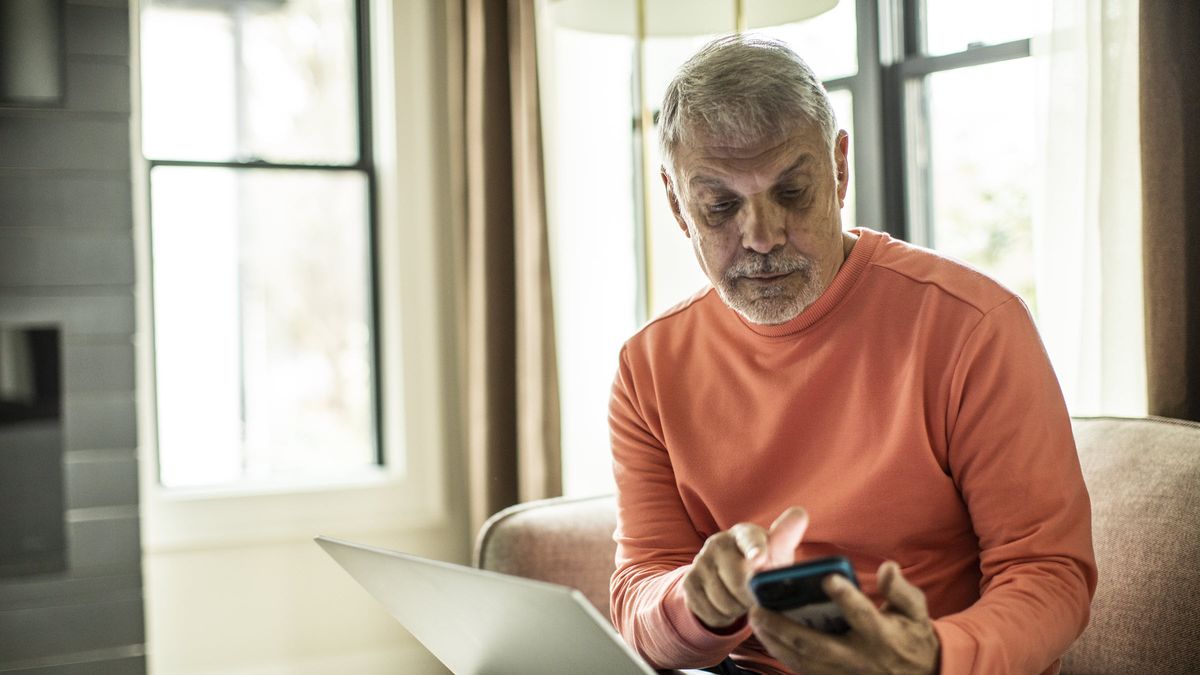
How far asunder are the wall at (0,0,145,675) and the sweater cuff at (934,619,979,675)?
88.9 inches

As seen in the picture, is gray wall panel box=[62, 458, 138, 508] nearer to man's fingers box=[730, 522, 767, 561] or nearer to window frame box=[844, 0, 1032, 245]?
window frame box=[844, 0, 1032, 245]

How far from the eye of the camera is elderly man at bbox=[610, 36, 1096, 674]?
3.80 ft

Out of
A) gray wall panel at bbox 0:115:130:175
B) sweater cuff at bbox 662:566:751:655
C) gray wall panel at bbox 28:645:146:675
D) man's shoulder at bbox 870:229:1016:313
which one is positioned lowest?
gray wall panel at bbox 28:645:146:675

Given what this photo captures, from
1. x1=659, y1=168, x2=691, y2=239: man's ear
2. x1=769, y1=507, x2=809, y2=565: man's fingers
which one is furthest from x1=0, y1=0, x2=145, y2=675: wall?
x1=769, y1=507, x2=809, y2=565: man's fingers

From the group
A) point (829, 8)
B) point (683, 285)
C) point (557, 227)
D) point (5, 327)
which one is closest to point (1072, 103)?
point (829, 8)

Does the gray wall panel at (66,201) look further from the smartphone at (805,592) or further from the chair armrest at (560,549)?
the smartphone at (805,592)

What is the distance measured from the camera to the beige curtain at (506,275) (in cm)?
308

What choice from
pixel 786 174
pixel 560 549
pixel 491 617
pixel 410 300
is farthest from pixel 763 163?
pixel 410 300

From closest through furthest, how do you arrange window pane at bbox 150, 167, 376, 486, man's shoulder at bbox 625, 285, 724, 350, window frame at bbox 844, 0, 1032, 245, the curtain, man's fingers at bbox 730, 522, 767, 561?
man's fingers at bbox 730, 522, 767, 561 < man's shoulder at bbox 625, 285, 724, 350 < the curtain < window frame at bbox 844, 0, 1032, 245 < window pane at bbox 150, 167, 376, 486

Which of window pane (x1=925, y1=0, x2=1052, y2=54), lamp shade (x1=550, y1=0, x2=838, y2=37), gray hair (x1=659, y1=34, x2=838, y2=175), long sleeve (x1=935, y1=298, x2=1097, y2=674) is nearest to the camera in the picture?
long sleeve (x1=935, y1=298, x2=1097, y2=674)

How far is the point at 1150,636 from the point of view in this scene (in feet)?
4.84

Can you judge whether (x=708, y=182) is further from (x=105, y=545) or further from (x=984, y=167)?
(x=105, y=545)

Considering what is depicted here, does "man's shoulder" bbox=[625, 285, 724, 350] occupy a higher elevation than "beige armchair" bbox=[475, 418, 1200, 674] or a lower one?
higher

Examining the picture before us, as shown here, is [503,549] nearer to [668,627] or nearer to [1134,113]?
[668,627]
